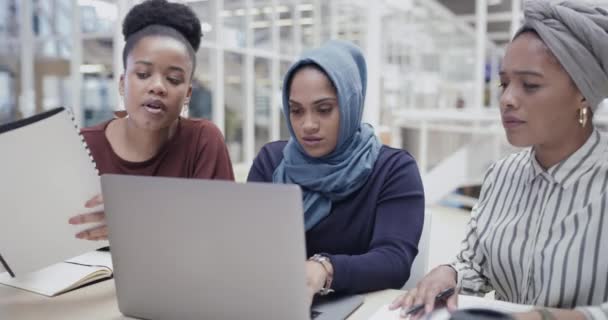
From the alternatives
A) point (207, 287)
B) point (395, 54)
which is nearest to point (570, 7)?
point (207, 287)

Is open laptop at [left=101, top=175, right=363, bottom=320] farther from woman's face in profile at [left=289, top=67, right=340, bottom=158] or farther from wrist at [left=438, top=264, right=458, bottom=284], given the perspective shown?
woman's face in profile at [left=289, top=67, right=340, bottom=158]

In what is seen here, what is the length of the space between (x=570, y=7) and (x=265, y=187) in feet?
2.45

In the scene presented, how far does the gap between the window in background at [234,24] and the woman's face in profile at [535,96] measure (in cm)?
442

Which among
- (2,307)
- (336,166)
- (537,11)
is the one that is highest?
(537,11)

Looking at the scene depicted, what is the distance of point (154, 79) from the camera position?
1.33 meters

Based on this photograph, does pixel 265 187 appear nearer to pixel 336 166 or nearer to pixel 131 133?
pixel 336 166

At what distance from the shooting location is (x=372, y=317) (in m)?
0.90

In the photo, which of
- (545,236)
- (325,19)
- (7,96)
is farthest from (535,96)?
(325,19)

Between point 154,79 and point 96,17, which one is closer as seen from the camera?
point 154,79

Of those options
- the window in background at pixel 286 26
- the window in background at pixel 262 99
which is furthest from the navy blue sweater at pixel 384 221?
the window in background at pixel 286 26

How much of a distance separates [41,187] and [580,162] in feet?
3.60

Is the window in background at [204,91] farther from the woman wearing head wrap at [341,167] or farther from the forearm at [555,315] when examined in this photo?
the forearm at [555,315]

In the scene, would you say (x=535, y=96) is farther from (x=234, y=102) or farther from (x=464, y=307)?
(x=234, y=102)

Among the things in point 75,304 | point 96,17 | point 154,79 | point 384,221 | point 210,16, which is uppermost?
point 210,16
